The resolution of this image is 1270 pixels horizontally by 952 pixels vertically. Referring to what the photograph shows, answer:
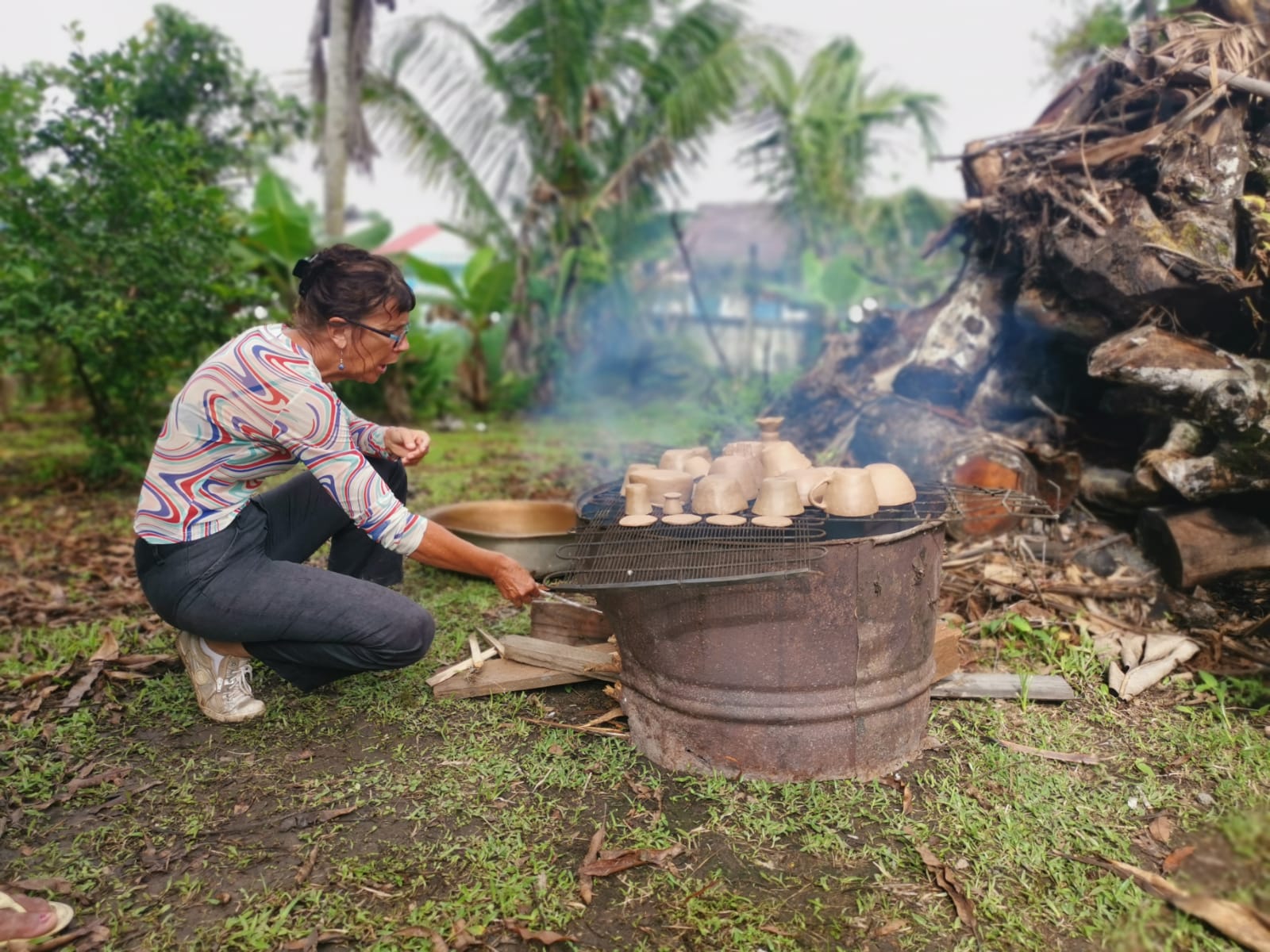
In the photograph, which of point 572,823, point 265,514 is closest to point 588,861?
point 572,823

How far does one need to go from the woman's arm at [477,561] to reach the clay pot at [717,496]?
0.72 metres

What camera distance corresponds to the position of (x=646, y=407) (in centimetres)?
1727

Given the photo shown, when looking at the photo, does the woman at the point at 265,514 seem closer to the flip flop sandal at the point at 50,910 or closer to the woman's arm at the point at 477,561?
the woman's arm at the point at 477,561

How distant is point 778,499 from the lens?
10.4ft

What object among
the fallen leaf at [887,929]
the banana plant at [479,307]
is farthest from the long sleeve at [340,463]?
the banana plant at [479,307]

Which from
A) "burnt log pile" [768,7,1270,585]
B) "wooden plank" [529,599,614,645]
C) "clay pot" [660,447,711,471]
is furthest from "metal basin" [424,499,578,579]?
"burnt log pile" [768,7,1270,585]

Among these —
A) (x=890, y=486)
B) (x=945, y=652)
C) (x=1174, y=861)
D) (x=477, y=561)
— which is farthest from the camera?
(x=945, y=652)

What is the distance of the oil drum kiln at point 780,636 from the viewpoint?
2871 mm

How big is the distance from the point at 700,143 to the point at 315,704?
46.0ft

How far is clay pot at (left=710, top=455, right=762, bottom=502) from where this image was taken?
3.53m

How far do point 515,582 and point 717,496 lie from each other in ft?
2.74

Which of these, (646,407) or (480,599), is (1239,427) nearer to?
(480,599)

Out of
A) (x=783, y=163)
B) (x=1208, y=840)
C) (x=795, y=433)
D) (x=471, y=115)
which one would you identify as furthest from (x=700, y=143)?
(x=1208, y=840)

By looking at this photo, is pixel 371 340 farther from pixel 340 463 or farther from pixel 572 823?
pixel 572 823
